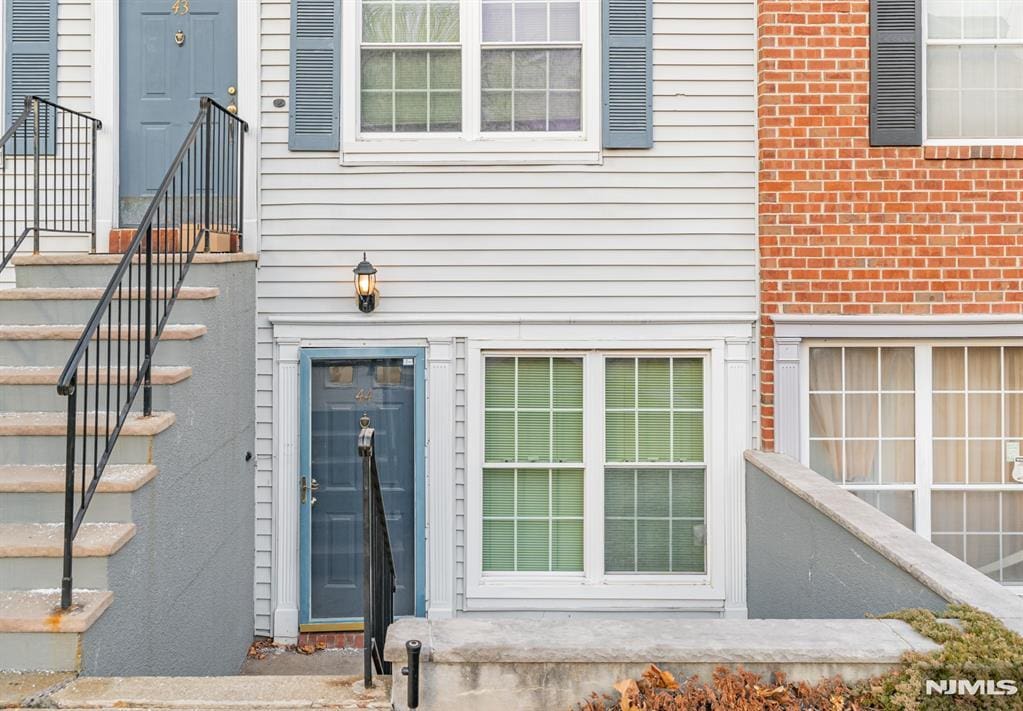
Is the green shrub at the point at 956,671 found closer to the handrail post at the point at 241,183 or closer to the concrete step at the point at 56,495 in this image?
the concrete step at the point at 56,495

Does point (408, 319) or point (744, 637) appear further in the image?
point (408, 319)

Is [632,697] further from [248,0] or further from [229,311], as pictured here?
[248,0]

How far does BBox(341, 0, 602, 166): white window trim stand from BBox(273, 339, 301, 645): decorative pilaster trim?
1468 millimetres

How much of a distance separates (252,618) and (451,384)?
2.07 metres

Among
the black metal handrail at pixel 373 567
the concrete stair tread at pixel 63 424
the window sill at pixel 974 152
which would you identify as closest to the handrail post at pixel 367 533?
the black metal handrail at pixel 373 567

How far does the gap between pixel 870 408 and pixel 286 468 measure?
4.04 m

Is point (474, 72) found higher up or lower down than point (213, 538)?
higher up

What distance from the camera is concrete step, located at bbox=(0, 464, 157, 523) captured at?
4.09m

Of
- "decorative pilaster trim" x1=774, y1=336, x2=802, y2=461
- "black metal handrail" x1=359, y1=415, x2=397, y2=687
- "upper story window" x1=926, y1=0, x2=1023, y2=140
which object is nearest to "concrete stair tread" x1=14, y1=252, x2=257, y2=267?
"black metal handrail" x1=359, y1=415, x2=397, y2=687

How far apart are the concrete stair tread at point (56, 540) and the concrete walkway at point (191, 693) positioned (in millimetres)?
501

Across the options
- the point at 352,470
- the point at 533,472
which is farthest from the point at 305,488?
the point at 533,472

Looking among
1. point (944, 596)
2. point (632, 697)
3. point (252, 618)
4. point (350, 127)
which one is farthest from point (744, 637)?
point (350, 127)

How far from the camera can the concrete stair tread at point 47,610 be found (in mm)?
3557

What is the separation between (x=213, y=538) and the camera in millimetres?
5281
